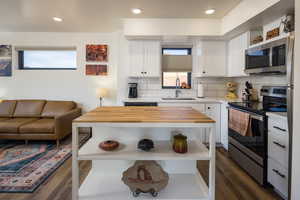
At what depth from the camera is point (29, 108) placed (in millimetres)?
4336

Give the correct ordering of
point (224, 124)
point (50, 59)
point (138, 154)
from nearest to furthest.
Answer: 1. point (138, 154)
2. point (224, 124)
3. point (50, 59)

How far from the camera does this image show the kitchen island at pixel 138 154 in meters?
1.50

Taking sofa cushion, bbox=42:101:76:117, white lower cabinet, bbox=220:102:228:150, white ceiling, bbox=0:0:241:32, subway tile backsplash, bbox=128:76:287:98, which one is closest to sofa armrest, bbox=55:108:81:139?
sofa cushion, bbox=42:101:76:117

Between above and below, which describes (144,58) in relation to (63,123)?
above

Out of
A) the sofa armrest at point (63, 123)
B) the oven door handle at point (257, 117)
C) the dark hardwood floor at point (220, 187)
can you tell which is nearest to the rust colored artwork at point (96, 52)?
the sofa armrest at point (63, 123)

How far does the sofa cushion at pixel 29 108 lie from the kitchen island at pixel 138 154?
316 centimetres

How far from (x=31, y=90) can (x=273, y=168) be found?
510 cm

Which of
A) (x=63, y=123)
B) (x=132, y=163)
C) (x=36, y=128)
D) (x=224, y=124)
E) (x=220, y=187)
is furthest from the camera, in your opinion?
(x=63, y=123)

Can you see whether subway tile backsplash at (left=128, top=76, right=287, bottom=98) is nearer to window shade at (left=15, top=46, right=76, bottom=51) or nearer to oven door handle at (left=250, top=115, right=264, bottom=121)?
window shade at (left=15, top=46, right=76, bottom=51)

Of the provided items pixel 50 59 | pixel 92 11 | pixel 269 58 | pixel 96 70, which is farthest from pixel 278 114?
pixel 50 59

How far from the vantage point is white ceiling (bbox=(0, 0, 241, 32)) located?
2891mm

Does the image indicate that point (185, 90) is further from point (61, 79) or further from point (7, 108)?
point (7, 108)

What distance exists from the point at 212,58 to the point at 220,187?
101 inches

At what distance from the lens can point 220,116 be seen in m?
3.65
